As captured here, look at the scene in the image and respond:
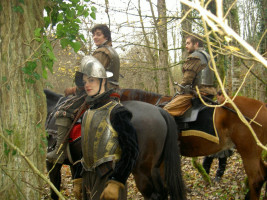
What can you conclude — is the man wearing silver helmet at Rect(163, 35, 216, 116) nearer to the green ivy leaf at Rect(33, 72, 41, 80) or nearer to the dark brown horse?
the dark brown horse

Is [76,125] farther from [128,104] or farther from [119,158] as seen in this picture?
[119,158]

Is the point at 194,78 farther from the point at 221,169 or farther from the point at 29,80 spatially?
the point at 29,80

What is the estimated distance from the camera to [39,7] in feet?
8.55

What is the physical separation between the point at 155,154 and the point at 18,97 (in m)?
1.91

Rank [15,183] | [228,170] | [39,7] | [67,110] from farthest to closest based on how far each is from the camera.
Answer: [228,170] → [67,110] → [39,7] → [15,183]

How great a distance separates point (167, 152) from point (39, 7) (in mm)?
2367

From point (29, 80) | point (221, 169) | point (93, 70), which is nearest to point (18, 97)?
point (29, 80)

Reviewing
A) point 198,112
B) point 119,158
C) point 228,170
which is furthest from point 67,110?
point 228,170

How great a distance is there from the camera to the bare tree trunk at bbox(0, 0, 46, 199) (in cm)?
239

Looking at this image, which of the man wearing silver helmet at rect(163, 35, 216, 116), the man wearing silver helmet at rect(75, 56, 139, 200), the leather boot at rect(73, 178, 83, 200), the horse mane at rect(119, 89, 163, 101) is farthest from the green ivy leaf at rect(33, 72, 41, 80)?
the man wearing silver helmet at rect(163, 35, 216, 116)

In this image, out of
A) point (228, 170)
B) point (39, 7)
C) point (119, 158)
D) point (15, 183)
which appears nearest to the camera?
point (15, 183)

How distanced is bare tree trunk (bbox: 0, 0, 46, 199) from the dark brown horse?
1.39 m

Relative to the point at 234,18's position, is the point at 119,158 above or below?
below

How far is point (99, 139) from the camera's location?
9.64ft
